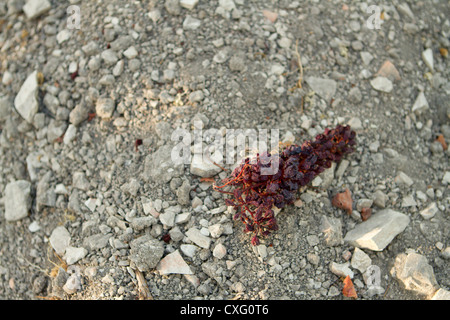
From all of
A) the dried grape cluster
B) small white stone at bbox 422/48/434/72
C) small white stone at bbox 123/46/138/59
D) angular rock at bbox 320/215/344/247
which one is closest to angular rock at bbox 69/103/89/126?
small white stone at bbox 123/46/138/59

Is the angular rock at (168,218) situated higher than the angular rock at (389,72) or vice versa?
the angular rock at (389,72)

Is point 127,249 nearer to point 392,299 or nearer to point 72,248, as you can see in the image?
point 72,248

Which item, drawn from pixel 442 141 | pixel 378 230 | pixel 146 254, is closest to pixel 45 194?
pixel 146 254

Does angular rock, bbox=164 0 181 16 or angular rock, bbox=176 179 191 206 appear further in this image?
angular rock, bbox=164 0 181 16

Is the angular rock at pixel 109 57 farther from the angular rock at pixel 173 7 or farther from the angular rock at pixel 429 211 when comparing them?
the angular rock at pixel 429 211

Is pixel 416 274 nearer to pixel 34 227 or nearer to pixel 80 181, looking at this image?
pixel 80 181

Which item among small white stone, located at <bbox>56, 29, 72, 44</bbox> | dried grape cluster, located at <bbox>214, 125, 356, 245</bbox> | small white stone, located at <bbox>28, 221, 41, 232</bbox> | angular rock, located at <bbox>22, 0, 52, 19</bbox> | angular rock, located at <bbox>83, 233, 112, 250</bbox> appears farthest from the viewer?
angular rock, located at <bbox>22, 0, 52, 19</bbox>

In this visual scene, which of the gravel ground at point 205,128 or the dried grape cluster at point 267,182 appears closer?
the dried grape cluster at point 267,182

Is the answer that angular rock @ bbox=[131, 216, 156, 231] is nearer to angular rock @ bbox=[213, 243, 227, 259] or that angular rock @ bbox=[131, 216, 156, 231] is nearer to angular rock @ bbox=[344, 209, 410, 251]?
angular rock @ bbox=[213, 243, 227, 259]

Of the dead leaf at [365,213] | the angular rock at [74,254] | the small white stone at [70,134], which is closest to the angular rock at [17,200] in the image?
the small white stone at [70,134]
